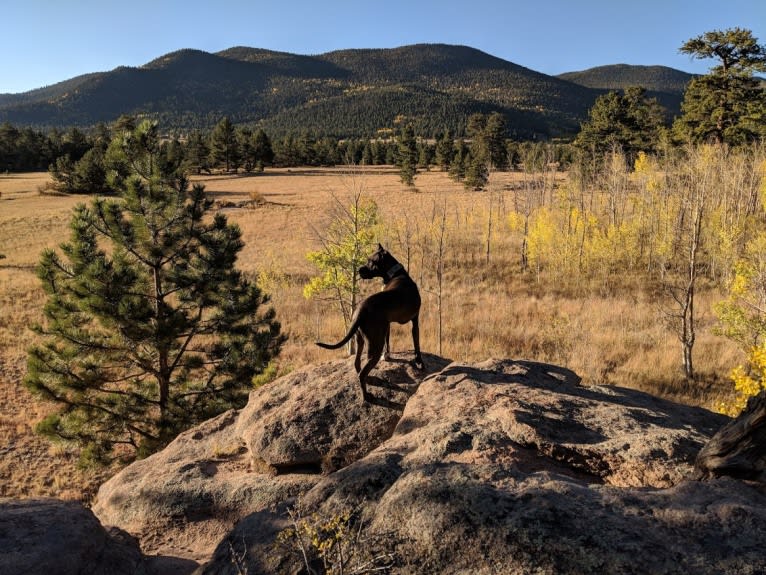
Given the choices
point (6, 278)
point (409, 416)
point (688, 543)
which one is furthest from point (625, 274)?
point (6, 278)

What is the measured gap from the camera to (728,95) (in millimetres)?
31734

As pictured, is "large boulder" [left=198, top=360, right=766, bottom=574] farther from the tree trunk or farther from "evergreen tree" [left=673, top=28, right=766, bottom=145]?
"evergreen tree" [left=673, top=28, right=766, bottom=145]

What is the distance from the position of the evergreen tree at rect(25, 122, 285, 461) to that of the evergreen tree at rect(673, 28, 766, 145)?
34.2 metres

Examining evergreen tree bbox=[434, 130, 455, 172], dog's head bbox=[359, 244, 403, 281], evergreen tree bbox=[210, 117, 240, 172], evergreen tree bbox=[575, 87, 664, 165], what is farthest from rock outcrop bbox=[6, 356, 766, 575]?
evergreen tree bbox=[210, 117, 240, 172]

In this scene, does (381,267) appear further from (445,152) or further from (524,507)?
(445,152)

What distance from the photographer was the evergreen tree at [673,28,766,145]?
30.0 m

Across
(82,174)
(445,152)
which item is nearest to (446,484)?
(82,174)

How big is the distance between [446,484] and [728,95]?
39559 mm

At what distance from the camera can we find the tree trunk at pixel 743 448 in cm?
350

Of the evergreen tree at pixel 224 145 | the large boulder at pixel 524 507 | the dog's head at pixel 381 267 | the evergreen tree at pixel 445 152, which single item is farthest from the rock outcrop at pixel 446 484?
the evergreen tree at pixel 224 145

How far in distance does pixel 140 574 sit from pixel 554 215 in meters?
33.5

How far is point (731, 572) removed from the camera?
2430mm

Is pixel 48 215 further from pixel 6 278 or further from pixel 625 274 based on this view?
pixel 625 274

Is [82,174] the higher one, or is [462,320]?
[82,174]
